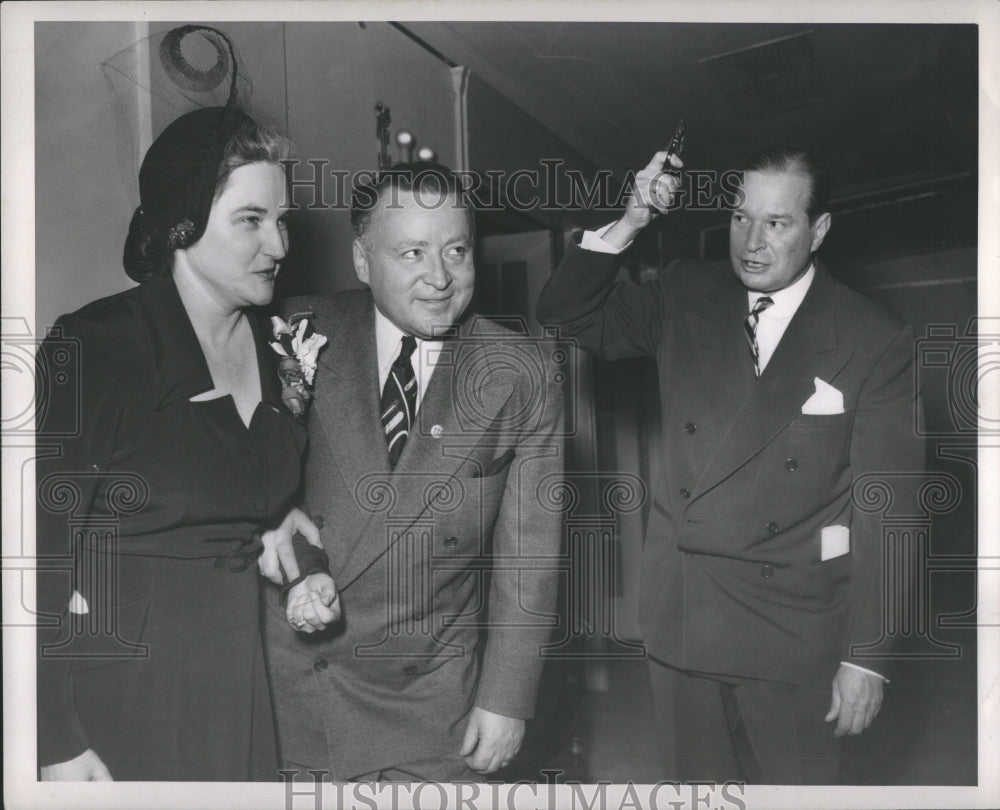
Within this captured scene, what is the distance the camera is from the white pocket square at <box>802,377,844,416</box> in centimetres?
125

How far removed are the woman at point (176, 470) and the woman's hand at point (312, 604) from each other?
65 millimetres

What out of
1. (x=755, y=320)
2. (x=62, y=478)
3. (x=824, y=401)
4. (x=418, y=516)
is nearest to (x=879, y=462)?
(x=824, y=401)

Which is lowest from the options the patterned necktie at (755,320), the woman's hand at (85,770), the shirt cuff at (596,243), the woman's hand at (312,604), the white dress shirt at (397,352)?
the woman's hand at (85,770)

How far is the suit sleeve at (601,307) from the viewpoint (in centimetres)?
126

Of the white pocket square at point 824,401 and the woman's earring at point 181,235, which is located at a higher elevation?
the woman's earring at point 181,235

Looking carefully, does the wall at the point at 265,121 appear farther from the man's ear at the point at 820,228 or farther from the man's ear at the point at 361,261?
the man's ear at the point at 820,228

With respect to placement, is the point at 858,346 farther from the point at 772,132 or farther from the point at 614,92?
the point at 614,92

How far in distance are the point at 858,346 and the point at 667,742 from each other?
2.27 ft

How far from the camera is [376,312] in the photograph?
4.18ft

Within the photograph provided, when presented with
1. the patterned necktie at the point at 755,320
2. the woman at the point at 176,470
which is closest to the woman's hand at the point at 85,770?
the woman at the point at 176,470

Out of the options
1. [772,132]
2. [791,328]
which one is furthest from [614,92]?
[791,328]

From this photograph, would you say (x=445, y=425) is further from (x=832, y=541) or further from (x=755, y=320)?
(x=832, y=541)

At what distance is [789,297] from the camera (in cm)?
128

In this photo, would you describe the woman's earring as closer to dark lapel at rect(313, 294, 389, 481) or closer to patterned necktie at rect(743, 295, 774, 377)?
dark lapel at rect(313, 294, 389, 481)
